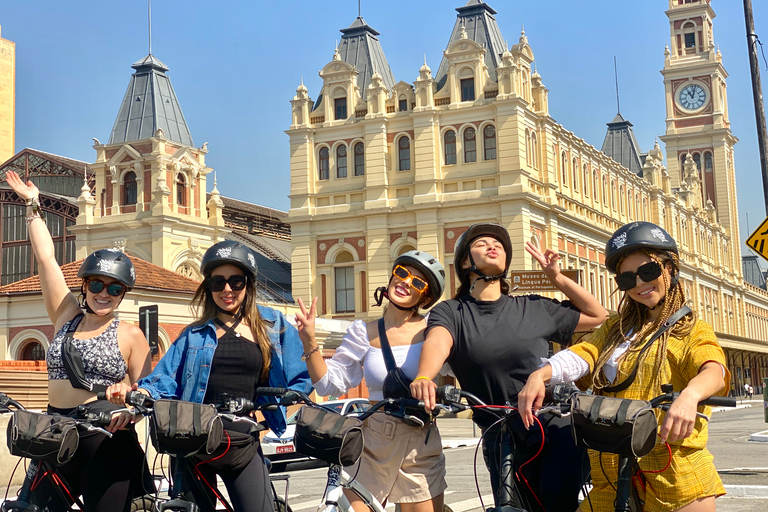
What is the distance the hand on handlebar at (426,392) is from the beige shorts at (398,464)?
2.43 ft

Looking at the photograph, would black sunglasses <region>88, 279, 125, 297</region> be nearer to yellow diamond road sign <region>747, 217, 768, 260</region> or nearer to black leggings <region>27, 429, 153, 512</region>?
black leggings <region>27, 429, 153, 512</region>

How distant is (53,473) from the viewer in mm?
5031

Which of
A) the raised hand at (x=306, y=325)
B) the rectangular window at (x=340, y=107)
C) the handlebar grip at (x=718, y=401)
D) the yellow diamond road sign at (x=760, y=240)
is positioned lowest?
the handlebar grip at (x=718, y=401)

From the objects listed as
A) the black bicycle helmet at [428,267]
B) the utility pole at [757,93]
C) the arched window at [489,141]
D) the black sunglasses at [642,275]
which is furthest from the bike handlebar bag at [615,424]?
the arched window at [489,141]

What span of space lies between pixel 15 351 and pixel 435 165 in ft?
70.8

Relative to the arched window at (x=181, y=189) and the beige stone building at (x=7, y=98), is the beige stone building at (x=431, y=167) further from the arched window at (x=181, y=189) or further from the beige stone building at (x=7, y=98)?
the beige stone building at (x=7, y=98)

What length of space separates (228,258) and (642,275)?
2.19m

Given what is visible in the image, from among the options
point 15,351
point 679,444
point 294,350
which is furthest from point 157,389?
point 15,351

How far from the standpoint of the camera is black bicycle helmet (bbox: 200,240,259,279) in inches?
206

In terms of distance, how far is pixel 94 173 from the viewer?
173ft

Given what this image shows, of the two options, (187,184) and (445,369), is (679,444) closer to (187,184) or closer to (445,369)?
(445,369)

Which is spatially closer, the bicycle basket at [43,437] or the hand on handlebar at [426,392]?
the hand on handlebar at [426,392]

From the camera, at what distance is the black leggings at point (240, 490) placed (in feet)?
15.9

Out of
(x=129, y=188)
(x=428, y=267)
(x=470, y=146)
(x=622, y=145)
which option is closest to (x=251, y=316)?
(x=428, y=267)
